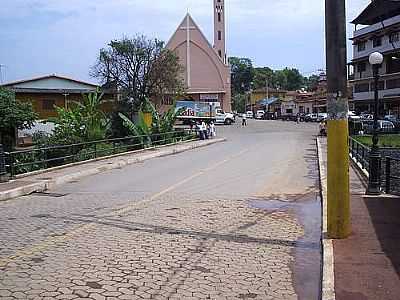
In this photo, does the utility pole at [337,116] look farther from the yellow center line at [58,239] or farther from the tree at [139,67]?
the tree at [139,67]

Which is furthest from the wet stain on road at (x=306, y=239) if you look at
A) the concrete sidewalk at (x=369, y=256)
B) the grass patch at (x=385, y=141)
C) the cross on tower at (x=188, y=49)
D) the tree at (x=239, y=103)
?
the tree at (x=239, y=103)

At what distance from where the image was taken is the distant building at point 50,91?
46594 millimetres

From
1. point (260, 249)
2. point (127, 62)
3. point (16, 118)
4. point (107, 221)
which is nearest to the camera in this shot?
point (260, 249)

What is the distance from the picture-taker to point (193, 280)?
251 inches

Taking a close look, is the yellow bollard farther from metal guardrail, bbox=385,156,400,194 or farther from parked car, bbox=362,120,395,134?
parked car, bbox=362,120,395,134

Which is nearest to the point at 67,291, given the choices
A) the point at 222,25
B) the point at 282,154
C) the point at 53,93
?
the point at 282,154

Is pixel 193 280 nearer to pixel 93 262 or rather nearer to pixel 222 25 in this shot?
pixel 93 262

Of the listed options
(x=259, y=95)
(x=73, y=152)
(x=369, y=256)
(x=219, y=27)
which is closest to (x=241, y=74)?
(x=259, y=95)

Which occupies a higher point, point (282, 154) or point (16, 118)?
point (16, 118)

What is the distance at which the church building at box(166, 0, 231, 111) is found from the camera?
316 ft

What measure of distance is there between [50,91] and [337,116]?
42.4m

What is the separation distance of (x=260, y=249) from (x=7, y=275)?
3533 mm

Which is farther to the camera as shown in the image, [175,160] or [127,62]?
[127,62]

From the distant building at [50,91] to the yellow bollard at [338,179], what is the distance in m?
39.2
